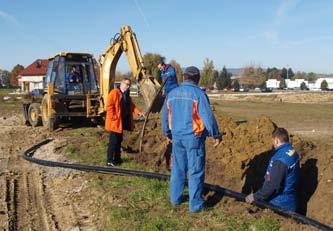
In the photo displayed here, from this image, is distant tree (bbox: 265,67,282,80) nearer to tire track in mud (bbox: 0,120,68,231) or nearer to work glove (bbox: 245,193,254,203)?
tire track in mud (bbox: 0,120,68,231)

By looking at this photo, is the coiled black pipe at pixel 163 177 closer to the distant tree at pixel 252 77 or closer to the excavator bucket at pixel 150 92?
the excavator bucket at pixel 150 92

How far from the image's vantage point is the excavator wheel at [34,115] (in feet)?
69.2

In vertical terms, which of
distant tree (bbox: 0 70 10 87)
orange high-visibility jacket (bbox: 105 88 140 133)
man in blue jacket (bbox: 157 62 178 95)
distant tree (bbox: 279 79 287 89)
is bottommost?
distant tree (bbox: 279 79 287 89)

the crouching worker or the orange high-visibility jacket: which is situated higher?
the orange high-visibility jacket

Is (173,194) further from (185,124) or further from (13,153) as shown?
(13,153)

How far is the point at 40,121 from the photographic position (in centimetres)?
2138

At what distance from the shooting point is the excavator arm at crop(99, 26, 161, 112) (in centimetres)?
1615

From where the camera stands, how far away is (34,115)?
70.1 feet

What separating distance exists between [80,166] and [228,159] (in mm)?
2996

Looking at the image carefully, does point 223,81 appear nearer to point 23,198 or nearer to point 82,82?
point 82,82

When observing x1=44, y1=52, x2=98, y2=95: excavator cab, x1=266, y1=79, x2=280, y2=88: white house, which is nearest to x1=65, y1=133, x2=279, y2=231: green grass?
x1=44, y1=52, x2=98, y2=95: excavator cab

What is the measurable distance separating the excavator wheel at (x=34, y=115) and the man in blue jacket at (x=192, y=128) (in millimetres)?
14952

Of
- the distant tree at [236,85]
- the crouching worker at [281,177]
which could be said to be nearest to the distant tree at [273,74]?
the distant tree at [236,85]

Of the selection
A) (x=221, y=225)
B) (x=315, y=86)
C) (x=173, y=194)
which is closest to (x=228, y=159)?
(x=173, y=194)
